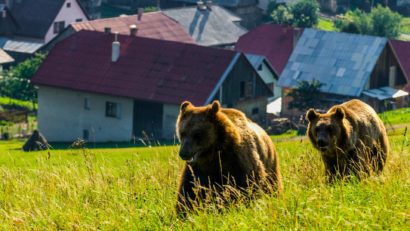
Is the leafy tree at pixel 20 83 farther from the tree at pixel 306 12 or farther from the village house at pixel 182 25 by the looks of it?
the tree at pixel 306 12

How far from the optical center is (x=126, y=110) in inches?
2056

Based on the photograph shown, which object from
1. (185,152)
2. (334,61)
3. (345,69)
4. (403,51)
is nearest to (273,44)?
(403,51)

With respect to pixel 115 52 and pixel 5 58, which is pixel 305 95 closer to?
pixel 115 52

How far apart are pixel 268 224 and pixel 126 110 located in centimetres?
4337

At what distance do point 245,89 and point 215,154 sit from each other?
4387 centimetres

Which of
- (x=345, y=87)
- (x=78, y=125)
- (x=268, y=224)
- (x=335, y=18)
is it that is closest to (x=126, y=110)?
(x=78, y=125)

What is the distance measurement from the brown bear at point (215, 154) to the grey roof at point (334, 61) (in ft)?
164

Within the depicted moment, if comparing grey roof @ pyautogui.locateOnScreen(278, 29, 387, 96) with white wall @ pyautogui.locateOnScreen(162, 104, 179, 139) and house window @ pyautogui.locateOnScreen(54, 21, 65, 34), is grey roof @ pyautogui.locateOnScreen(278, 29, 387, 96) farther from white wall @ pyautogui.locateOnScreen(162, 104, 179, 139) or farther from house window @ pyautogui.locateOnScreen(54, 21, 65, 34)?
house window @ pyautogui.locateOnScreen(54, 21, 65, 34)

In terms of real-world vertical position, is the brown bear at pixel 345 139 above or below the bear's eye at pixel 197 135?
below

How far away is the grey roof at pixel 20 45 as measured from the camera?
265 ft

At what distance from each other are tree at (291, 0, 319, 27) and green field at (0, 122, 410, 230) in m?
81.4

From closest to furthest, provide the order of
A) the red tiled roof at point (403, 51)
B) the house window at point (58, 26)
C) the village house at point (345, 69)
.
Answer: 1. the village house at point (345, 69)
2. the red tiled roof at point (403, 51)
3. the house window at point (58, 26)

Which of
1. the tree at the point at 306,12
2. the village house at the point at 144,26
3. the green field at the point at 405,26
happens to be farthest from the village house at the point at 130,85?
the green field at the point at 405,26

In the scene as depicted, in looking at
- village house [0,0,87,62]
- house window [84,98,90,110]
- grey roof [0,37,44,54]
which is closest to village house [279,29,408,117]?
house window [84,98,90,110]
